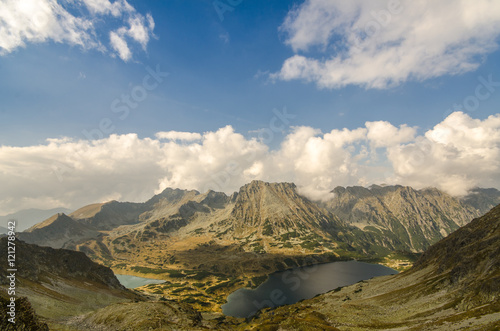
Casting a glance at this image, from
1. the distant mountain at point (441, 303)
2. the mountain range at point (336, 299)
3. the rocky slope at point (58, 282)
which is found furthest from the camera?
the rocky slope at point (58, 282)

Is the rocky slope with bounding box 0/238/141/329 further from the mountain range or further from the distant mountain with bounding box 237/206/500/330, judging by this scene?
the distant mountain with bounding box 237/206/500/330

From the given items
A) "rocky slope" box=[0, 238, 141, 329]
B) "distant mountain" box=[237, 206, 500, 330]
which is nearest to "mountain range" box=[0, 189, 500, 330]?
"distant mountain" box=[237, 206, 500, 330]

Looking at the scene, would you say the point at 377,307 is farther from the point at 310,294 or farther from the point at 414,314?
the point at 310,294

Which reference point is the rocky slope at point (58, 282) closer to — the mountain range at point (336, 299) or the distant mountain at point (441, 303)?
the mountain range at point (336, 299)

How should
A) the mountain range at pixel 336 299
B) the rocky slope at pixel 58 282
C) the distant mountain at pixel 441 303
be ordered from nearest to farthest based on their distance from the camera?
the mountain range at pixel 336 299 → the distant mountain at pixel 441 303 → the rocky slope at pixel 58 282

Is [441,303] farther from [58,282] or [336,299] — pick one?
[58,282]

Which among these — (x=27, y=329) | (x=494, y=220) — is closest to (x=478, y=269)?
(x=494, y=220)

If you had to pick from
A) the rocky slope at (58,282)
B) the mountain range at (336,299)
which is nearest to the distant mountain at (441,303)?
the mountain range at (336,299)

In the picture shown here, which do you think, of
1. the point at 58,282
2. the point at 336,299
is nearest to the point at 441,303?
the point at 336,299

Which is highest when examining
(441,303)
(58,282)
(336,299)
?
(58,282)

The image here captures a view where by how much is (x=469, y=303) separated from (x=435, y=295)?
23.3 m

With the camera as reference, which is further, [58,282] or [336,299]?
[336,299]

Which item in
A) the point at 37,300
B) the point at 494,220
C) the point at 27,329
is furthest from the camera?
the point at 494,220

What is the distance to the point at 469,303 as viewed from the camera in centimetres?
6844
